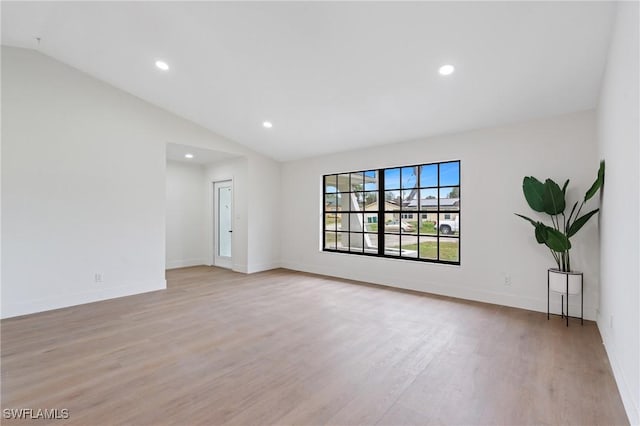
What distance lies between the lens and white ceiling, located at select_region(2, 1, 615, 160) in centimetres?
266

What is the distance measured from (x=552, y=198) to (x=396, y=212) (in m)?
2.39

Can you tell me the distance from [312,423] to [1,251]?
4.41 m

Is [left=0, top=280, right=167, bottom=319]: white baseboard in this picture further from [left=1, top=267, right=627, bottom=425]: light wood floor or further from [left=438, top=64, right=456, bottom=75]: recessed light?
[left=438, top=64, right=456, bottom=75]: recessed light

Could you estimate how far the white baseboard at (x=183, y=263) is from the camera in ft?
23.4

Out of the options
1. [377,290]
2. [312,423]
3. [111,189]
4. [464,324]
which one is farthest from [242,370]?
[111,189]

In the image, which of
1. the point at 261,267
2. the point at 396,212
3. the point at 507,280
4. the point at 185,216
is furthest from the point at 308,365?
the point at 185,216

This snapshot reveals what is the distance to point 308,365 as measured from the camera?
258 centimetres

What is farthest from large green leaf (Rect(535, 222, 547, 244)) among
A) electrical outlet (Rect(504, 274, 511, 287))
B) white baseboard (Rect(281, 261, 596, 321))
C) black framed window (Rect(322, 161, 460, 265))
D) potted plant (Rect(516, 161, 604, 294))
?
black framed window (Rect(322, 161, 460, 265))

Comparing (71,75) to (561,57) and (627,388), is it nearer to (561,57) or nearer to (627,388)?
(561,57)

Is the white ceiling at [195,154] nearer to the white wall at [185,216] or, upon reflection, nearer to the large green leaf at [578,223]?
the white wall at [185,216]

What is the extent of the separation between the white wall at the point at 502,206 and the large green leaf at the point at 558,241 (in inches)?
19.8

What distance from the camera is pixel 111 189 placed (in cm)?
470

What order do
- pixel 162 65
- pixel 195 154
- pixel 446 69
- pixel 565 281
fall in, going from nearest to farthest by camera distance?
1. pixel 446 69
2. pixel 565 281
3. pixel 162 65
4. pixel 195 154

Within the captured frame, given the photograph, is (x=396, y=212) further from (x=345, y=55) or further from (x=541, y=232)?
(x=345, y=55)
